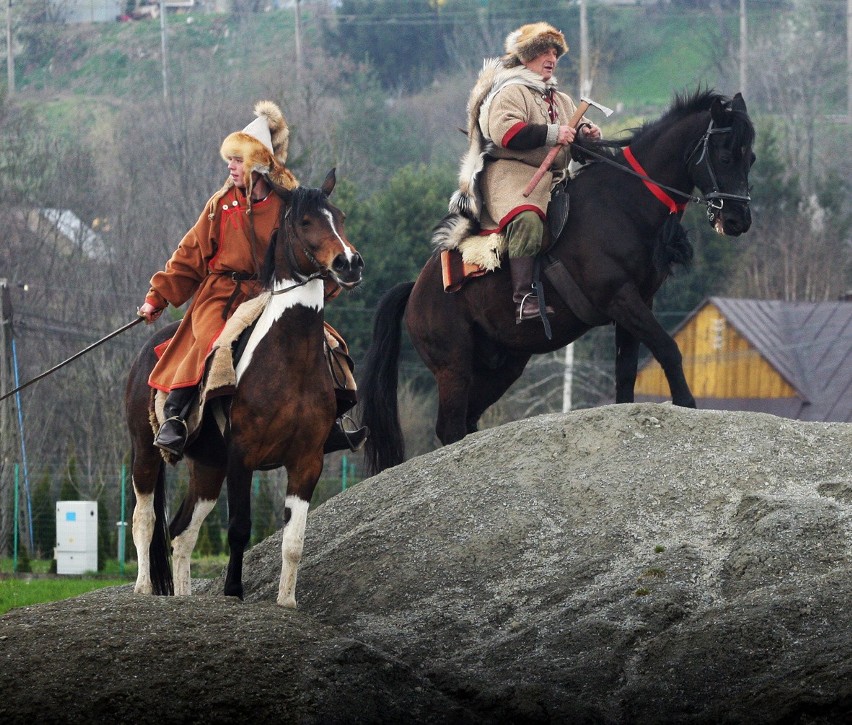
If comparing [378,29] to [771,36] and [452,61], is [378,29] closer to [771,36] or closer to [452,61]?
[452,61]

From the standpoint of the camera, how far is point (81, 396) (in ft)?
117

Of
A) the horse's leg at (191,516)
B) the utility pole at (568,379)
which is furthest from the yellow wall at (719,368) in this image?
the horse's leg at (191,516)

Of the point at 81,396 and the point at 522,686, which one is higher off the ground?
the point at 522,686

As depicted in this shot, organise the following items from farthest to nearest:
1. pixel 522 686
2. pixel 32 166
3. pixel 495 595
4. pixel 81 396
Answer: pixel 32 166 < pixel 81 396 < pixel 495 595 < pixel 522 686

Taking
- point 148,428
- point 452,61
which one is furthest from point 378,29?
point 148,428

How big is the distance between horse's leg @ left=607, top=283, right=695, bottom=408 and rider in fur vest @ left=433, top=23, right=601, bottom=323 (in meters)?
0.58

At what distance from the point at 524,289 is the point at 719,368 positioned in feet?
86.0

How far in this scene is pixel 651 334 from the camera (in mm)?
10969

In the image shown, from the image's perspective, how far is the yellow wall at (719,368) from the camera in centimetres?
3638

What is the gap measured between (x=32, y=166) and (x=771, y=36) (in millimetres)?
38579

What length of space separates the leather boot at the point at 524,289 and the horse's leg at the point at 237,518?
279cm

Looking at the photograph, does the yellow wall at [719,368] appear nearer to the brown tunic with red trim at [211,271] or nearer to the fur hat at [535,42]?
the fur hat at [535,42]

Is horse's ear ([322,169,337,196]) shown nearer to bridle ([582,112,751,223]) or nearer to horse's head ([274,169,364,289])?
horse's head ([274,169,364,289])

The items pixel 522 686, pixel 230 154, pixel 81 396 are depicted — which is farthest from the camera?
pixel 81 396
